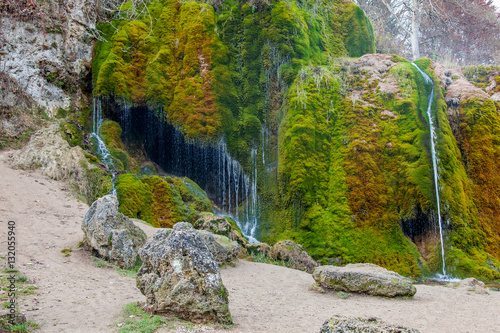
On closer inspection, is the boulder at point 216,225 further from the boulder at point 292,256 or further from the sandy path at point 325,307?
the sandy path at point 325,307

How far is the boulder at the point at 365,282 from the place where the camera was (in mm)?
6770

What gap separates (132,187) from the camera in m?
10.8

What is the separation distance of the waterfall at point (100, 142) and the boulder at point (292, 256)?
17.9 feet

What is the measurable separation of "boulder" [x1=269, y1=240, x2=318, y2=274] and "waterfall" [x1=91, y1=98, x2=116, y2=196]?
17.9 feet

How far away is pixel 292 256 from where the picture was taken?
9773mm

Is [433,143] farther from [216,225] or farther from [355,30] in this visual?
[355,30]

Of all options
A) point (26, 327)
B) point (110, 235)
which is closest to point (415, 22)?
point (110, 235)

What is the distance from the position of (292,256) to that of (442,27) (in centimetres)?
2554

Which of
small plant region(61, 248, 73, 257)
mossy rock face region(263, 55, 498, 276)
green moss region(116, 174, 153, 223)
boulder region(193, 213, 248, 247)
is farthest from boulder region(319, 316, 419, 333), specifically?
mossy rock face region(263, 55, 498, 276)

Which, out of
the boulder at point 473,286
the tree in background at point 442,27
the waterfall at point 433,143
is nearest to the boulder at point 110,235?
the boulder at point 473,286

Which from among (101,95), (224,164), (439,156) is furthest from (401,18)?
(101,95)

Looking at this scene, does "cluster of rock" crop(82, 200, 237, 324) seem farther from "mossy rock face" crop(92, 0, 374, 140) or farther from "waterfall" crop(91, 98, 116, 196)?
"mossy rock face" crop(92, 0, 374, 140)

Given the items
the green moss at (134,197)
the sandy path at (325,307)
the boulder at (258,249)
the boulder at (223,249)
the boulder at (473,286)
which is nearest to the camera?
the sandy path at (325,307)

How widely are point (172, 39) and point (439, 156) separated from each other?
13125mm
